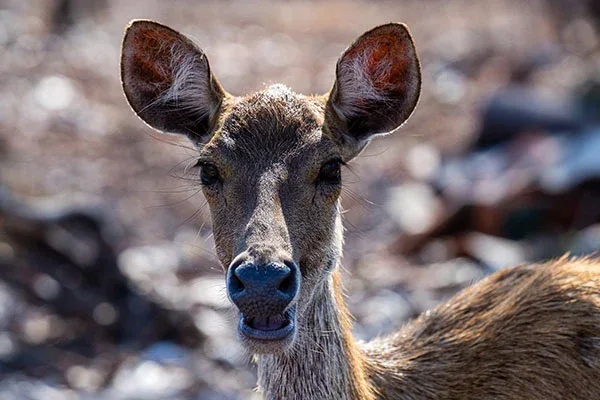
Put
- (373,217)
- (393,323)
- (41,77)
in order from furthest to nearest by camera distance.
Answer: (41,77) → (373,217) → (393,323)

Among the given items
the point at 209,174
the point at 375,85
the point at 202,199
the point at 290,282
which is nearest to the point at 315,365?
the point at 290,282

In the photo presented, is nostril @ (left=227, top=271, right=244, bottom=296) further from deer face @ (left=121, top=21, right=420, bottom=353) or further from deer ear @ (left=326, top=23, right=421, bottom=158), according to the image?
deer ear @ (left=326, top=23, right=421, bottom=158)

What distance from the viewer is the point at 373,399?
497 cm

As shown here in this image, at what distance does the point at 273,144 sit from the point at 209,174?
31 cm

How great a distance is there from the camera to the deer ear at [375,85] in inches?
195

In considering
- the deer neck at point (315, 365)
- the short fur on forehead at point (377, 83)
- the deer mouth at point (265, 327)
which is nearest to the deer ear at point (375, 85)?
the short fur on forehead at point (377, 83)

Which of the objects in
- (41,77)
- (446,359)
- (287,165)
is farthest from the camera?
(41,77)

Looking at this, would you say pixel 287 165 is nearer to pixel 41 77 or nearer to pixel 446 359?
pixel 446 359

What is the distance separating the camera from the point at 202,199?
38.8 ft

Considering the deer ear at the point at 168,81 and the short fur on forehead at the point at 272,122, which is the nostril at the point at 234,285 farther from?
the deer ear at the point at 168,81

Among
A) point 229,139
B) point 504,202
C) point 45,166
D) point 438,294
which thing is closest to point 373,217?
point 504,202

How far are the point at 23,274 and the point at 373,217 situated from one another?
4162mm

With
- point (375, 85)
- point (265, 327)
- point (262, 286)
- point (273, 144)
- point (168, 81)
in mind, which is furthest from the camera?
point (168, 81)

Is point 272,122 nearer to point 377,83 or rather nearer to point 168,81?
point 377,83
